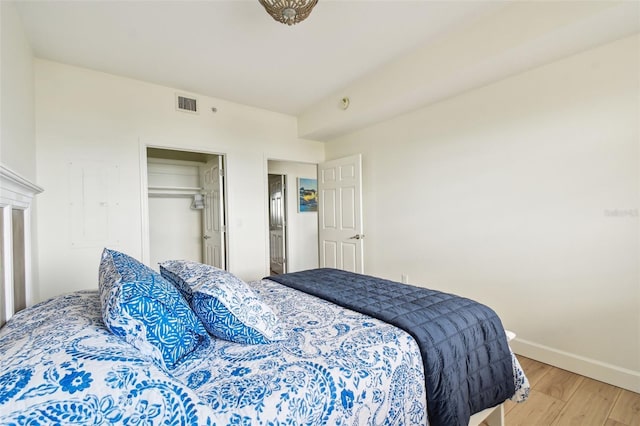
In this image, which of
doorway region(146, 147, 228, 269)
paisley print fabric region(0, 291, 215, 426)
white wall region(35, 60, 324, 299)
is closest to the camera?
paisley print fabric region(0, 291, 215, 426)

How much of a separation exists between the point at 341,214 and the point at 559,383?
8.87 feet

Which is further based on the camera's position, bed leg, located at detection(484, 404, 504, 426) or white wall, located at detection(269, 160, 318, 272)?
white wall, located at detection(269, 160, 318, 272)

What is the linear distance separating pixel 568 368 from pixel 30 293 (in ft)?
13.4

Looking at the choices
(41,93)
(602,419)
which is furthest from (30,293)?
(602,419)

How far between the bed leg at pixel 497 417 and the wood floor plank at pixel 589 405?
40 centimetres

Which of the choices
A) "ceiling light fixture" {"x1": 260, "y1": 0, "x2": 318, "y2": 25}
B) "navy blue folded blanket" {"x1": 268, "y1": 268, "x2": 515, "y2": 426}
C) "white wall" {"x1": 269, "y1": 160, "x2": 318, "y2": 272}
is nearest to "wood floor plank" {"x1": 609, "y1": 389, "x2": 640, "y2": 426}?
"navy blue folded blanket" {"x1": 268, "y1": 268, "x2": 515, "y2": 426}

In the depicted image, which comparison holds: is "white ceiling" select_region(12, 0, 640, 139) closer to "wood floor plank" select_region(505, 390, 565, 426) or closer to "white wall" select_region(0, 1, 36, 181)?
"white wall" select_region(0, 1, 36, 181)

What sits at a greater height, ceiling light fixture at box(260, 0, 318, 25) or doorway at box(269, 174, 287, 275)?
ceiling light fixture at box(260, 0, 318, 25)

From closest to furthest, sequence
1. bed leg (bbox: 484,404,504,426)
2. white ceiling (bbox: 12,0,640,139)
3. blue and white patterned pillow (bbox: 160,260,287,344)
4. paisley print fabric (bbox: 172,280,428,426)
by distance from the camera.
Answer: paisley print fabric (bbox: 172,280,428,426), blue and white patterned pillow (bbox: 160,260,287,344), bed leg (bbox: 484,404,504,426), white ceiling (bbox: 12,0,640,139)

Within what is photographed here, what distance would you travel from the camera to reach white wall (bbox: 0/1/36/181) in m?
1.63

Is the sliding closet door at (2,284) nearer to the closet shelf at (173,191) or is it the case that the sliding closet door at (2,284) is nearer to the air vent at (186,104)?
the air vent at (186,104)

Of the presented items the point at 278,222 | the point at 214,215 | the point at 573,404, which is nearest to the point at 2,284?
the point at 214,215

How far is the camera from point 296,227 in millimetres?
5402

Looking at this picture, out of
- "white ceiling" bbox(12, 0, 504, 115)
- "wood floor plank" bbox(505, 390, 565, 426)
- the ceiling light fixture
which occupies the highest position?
"white ceiling" bbox(12, 0, 504, 115)
